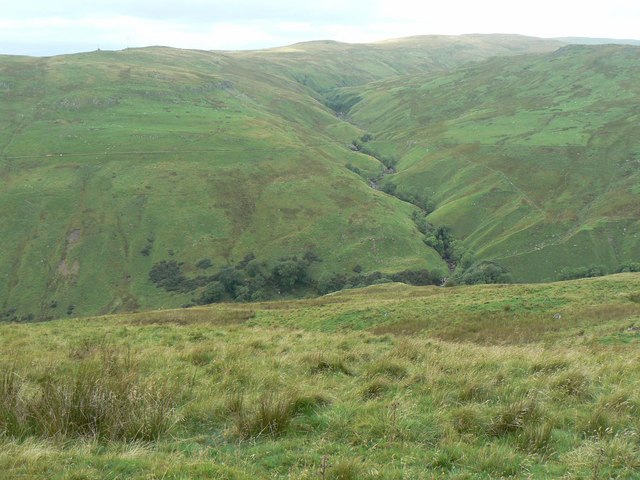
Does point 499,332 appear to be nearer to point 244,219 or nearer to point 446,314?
point 446,314

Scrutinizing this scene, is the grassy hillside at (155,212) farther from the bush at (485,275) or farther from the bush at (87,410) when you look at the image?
the bush at (87,410)

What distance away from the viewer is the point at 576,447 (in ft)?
24.3

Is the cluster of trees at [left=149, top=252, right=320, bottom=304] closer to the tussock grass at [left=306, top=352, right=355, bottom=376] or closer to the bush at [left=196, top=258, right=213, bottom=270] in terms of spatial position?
the bush at [left=196, top=258, right=213, bottom=270]

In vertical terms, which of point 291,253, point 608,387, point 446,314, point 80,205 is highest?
point 608,387

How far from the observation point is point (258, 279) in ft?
385

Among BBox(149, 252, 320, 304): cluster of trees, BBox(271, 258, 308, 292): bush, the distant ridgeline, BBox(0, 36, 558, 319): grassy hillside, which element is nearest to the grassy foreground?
the distant ridgeline

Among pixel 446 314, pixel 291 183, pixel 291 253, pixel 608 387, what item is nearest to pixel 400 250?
pixel 291 253

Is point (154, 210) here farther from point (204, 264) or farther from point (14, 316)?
point (14, 316)

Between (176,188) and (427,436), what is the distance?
147 meters

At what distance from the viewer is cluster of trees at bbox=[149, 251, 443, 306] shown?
369ft

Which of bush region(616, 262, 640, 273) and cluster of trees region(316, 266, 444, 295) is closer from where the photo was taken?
bush region(616, 262, 640, 273)

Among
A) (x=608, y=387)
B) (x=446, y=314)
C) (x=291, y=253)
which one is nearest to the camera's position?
(x=608, y=387)

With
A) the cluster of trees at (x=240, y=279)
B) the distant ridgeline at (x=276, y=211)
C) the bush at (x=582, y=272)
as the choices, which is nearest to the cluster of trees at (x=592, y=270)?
the bush at (x=582, y=272)

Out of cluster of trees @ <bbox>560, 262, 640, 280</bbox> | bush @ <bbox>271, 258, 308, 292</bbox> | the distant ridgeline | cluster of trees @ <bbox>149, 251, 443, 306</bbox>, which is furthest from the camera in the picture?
bush @ <bbox>271, 258, 308, 292</bbox>
